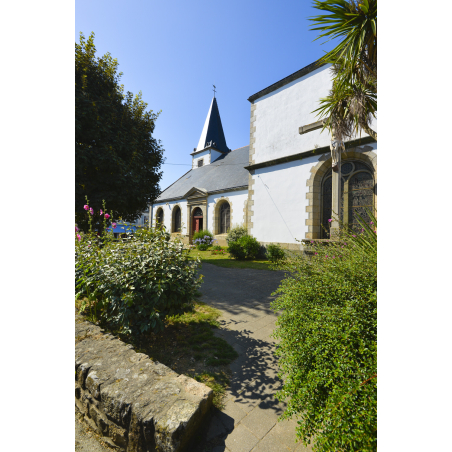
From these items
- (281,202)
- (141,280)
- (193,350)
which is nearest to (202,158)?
(281,202)

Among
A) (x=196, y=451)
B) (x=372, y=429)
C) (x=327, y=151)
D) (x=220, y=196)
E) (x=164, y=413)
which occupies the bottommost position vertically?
(x=196, y=451)

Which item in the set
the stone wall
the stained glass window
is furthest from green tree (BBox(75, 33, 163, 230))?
the stained glass window

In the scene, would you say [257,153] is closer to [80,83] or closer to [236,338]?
[80,83]

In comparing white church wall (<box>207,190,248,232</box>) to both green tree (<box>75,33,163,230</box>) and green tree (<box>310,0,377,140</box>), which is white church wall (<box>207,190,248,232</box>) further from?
green tree (<box>310,0,377,140</box>)

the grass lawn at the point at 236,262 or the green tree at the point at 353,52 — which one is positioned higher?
the green tree at the point at 353,52

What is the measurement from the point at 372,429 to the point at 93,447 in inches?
81.0

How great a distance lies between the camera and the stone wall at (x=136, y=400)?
58.6 inches

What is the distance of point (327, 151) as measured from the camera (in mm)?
8773

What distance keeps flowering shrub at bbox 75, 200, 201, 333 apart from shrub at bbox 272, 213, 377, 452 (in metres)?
1.51

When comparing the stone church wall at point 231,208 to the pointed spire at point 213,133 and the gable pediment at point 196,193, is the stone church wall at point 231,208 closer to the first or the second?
the gable pediment at point 196,193

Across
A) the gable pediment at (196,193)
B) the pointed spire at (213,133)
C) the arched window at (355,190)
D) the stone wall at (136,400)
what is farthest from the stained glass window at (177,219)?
the stone wall at (136,400)

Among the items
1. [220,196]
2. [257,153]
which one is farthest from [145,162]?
[220,196]

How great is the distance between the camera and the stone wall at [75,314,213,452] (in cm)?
149

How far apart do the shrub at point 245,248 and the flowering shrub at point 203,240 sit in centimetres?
392
